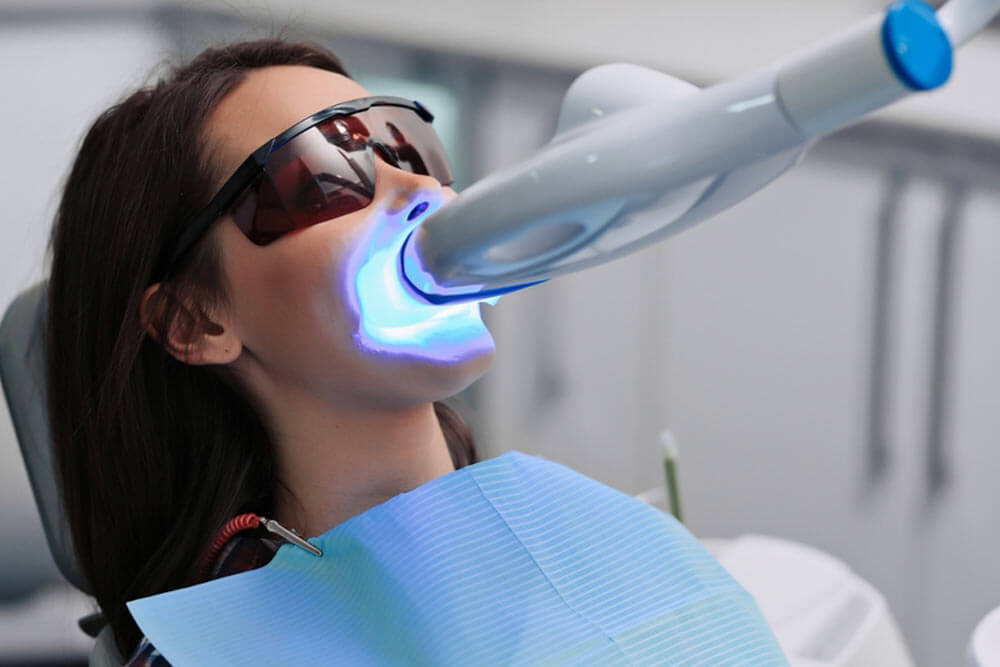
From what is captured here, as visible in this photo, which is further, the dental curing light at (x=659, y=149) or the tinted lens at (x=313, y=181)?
the tinted lens at (x=313, y=181)

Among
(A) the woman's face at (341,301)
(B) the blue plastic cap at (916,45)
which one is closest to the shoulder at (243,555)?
(A) the woman's face at (341,301)

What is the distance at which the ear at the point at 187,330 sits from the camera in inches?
37.7

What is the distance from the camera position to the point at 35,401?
45.9 inches

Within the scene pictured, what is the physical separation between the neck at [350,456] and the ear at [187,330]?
0.07m

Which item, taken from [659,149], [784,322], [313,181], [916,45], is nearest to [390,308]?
[313,181]

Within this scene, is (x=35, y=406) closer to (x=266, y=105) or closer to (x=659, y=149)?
(x=266, y=105)

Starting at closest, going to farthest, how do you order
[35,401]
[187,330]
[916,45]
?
[916,45], [187,330], [35,401]

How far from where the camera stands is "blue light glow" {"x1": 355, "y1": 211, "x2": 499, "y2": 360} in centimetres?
88

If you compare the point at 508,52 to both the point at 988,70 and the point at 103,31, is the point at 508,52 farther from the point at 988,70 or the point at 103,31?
the point at 988,70

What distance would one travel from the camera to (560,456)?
7.30 feet

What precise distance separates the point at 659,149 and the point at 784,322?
5.56 feet

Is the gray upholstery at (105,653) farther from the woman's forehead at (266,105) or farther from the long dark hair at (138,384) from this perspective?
the woman's forehead at (266,105)

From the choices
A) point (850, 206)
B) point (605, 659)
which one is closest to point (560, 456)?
point (850, 206)

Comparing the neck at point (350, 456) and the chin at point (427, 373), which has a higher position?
the chin at point (427, 373)
